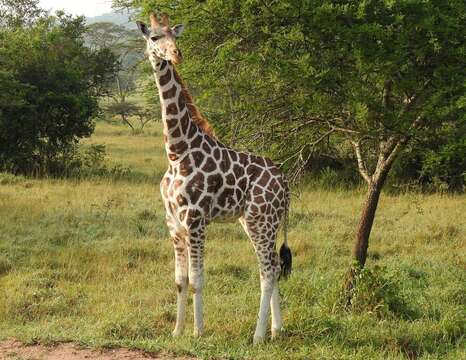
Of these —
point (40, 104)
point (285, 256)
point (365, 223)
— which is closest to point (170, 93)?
point (285, 256)

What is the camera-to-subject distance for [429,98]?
6.33m

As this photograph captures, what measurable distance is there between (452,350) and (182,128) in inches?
124

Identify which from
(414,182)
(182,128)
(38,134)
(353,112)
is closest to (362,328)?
(353,112)

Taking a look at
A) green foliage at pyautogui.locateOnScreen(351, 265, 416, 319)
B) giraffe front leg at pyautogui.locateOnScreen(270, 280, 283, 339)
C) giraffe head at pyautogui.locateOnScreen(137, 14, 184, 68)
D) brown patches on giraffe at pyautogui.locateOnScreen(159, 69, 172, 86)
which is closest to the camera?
giraffe head at pyautogui.locateOnScreen(137, 14, 184, 68)

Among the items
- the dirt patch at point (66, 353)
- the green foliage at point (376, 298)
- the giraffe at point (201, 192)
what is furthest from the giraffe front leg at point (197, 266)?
the green foliage at point (376, 298)

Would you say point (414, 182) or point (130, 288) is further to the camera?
point (414, 182)

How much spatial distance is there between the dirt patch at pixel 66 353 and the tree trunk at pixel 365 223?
2673 millimetres

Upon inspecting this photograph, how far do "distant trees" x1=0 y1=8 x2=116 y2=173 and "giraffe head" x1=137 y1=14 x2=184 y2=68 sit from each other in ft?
36.1

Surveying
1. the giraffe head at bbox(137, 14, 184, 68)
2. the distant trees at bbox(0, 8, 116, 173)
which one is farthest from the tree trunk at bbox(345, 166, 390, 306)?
the distant trees at bbox(0, 8, 116, 173)

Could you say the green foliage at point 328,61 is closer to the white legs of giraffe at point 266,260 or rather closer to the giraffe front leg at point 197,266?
the white legs of giraffe at point 266,260

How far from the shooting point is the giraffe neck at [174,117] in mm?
5746

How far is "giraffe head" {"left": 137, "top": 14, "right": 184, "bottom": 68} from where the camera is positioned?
5.27 m

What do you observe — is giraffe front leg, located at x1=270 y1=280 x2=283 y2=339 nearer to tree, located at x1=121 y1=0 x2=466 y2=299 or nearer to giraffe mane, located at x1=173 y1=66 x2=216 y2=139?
tree, located at x1=121 y1=0 x2=466 y2=299

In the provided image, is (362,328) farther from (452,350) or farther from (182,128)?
(182,128)
